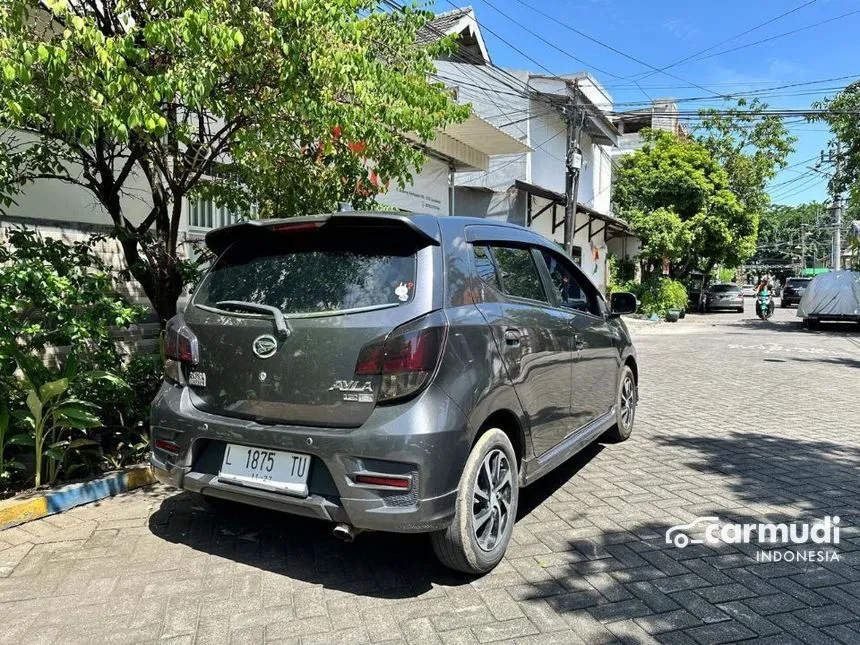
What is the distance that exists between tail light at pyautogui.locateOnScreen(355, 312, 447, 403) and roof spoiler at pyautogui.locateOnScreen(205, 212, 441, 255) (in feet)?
1.66

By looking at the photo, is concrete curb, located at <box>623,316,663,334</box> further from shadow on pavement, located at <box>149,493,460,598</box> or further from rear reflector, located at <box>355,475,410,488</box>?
rear reflector, located at <box>355,475,410,488</box>

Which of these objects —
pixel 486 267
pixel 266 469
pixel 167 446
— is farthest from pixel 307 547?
pixel 486 267

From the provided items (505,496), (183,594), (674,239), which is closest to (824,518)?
(505,496)

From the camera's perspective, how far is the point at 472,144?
1361 centimetres

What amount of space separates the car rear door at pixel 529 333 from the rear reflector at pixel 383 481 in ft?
2.85

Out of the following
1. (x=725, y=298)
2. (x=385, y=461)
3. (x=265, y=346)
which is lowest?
(x=385, y=461)

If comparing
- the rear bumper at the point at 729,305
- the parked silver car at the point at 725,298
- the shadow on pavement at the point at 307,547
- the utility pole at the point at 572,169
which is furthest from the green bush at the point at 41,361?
the parked silver car at the point at 725,298

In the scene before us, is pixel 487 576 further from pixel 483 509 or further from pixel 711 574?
pixel 711 574

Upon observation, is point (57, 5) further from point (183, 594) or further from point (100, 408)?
point (183, 594)

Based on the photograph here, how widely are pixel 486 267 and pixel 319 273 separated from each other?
909 mm

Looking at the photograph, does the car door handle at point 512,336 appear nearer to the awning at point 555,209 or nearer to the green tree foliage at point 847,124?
the awning at point 555,209

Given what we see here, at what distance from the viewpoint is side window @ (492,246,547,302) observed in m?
3.56

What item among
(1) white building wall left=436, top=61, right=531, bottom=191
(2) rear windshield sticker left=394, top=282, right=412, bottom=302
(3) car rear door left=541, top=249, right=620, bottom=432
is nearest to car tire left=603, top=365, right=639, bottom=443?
(3) car rear door left=541, top=249, right=620, bottom=432

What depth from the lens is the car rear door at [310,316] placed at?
9.05 ft
